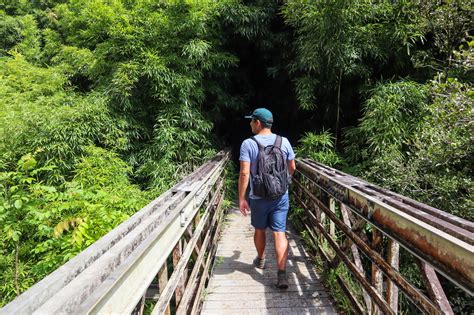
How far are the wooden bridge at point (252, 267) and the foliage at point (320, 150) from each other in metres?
0.96

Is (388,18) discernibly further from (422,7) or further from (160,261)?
(160,261)

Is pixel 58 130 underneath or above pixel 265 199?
above

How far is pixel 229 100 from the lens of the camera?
17.8 ft

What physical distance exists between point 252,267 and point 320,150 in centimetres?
226

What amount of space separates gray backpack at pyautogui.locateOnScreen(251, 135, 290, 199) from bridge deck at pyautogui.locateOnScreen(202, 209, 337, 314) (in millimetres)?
787

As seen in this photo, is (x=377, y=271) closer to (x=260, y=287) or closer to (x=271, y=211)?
(x=271, y=211)

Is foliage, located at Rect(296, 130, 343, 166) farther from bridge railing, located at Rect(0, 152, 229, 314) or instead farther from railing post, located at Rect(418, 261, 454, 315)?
railing post, located at Rect(418, 261, 454, 315)

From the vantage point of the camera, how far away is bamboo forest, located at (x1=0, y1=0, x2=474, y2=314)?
3072 millimetres

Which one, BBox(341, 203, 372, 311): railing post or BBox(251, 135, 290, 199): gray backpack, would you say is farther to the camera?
BBox(251, 135, 290, 199): gray backpack

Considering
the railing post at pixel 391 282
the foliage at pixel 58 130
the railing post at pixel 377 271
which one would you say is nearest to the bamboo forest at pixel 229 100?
the foliage at pixel 58 130

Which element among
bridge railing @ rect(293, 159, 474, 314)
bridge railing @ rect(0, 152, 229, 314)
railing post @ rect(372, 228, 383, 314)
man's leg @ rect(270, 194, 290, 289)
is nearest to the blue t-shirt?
man's leg @ rect(270, 194, 290, 289)

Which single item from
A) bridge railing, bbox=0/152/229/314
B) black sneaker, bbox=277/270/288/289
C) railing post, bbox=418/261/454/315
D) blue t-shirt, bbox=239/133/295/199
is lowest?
black sneaker, bbox=277/270/288/289

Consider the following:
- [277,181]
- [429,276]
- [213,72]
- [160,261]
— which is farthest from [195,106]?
[429,276]

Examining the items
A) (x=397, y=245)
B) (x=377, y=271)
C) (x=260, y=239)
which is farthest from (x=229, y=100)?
(x=397, y=245)
